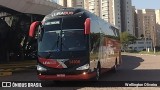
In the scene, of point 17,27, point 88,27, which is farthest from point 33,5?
point 88,27

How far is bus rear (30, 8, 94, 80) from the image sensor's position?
559 inches

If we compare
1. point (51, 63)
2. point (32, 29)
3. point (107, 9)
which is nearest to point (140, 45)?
point (107, 9)

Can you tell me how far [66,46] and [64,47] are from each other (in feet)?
0.29

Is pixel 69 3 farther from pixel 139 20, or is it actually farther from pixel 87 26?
pixel 87 26

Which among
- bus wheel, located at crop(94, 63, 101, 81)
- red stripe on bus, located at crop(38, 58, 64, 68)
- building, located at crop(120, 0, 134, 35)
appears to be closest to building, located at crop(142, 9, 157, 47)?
building, located at crop(120, 0, 134, 35)

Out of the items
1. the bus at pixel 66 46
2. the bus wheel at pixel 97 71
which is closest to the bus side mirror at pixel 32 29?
the bus at pixel 66 46

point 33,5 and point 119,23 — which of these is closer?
point 33,5

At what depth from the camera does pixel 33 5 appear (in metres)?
36.1

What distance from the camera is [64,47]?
47.7ft

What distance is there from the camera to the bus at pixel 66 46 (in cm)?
1421

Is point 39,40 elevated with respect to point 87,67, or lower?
elevated

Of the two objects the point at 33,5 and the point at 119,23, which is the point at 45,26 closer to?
the point at 33,5

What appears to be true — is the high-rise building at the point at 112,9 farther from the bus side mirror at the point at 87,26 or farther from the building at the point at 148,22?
the bus side mirror at the point at 87,26

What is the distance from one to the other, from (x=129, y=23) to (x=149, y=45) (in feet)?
62.1
